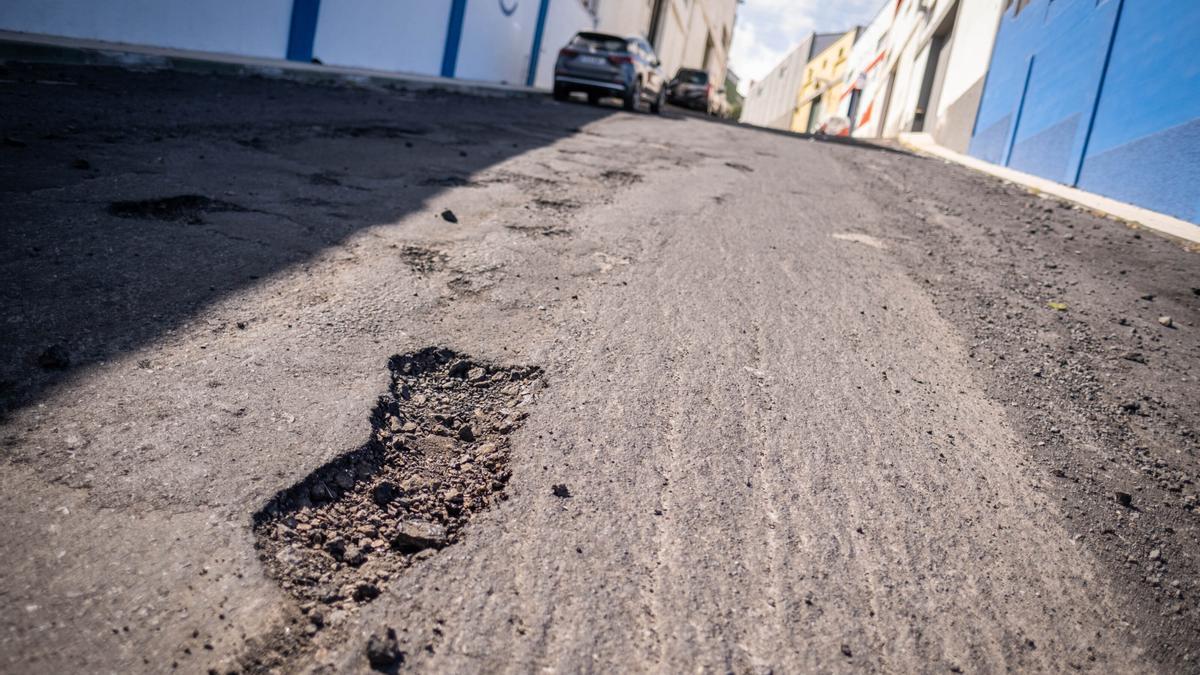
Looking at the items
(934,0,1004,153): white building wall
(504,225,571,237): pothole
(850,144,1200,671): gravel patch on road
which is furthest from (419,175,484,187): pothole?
(934,0,1004,153): white building wall

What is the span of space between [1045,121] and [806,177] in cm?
547

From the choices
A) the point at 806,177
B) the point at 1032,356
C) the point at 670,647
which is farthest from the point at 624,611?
the point at 806,177

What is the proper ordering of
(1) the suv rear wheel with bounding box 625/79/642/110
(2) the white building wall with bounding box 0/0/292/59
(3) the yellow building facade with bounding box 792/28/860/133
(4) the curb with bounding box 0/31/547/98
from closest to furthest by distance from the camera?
(4) the curb with bounding box 0/31/547/98 → (2) the white building wall with bounding box 0/0/292/59 → (1) the suv rear wheel with bounding box 625/79/642/110 → (3) the yellow building facade with bounding box 792/28/860/133

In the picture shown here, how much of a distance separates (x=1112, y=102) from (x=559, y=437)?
27.9 feet

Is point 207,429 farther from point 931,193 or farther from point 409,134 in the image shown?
point 931,193

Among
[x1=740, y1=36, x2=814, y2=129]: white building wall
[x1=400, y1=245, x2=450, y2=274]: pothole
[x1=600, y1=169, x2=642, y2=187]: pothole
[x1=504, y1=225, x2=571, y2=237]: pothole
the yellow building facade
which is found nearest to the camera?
[x1=400, y1=245, x2=450, y2=274]: pothole

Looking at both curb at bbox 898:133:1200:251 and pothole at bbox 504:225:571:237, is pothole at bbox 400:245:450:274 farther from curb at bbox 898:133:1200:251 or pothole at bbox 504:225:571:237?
curb at bbox 898:133:1200:251

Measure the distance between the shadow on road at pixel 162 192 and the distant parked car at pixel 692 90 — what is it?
21.4m

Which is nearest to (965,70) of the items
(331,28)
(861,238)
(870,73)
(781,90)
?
(331,28)

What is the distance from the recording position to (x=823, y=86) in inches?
1678

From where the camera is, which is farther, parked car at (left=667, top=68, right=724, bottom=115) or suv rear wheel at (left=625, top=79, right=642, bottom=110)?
parked car at (left=667, top=68, right=724, bottom=115)

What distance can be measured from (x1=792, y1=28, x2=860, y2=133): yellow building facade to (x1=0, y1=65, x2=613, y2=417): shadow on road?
33.6 metres

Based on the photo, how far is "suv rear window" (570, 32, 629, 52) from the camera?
14402 mm

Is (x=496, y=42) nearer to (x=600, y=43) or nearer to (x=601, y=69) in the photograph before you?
(x=600, y=43)
